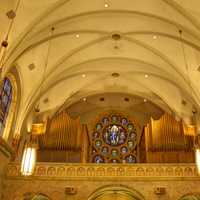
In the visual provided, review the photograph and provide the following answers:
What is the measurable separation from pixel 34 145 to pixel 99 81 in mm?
9001

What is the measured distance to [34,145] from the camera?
984 centimetres

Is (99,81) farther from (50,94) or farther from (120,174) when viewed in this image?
(120,174)

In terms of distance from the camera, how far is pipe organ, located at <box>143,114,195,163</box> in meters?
14.8

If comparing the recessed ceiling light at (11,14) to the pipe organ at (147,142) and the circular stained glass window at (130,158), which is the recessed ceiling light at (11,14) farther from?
Result: the circular stained glass window at (130,158)

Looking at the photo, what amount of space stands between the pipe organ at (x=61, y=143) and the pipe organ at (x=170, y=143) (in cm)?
386

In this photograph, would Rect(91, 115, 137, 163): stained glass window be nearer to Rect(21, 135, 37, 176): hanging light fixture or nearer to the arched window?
the arched window

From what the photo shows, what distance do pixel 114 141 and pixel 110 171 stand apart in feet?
16.1

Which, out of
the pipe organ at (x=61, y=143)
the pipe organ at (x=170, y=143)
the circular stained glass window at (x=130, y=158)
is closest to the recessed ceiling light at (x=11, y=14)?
the pipe organ at (x=61, y=143)

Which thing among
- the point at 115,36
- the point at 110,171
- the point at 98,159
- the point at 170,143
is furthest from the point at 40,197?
the point at 115,36

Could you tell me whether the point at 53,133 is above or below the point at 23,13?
below

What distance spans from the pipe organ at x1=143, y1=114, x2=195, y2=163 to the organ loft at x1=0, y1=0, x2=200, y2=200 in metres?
0.05

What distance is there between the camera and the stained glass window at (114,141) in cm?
1753

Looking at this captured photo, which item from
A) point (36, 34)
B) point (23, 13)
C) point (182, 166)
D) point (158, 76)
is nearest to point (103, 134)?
point (158, 76)

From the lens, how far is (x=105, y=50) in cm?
1547
